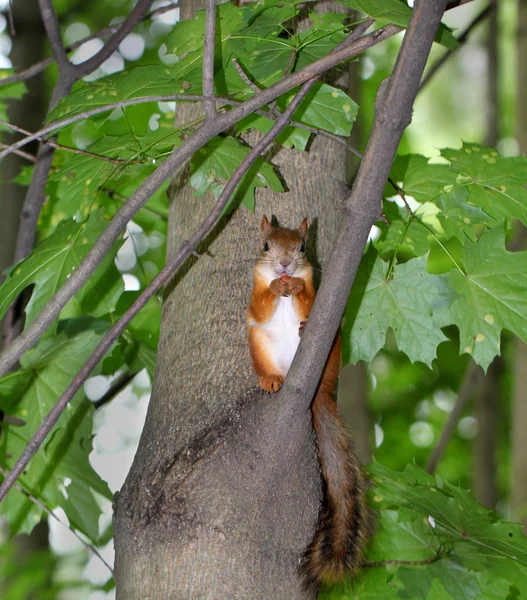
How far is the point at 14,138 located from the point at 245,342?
1.79 metres

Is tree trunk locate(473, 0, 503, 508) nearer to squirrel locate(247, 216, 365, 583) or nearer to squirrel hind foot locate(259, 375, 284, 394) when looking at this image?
squirrel locate(247, 216, 365, 583)

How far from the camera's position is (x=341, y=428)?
1.66m

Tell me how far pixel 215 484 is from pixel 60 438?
78 centimetres

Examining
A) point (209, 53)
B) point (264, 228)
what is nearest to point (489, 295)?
point (264, 228)

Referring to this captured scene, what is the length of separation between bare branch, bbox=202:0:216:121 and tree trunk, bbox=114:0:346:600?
0.54 m

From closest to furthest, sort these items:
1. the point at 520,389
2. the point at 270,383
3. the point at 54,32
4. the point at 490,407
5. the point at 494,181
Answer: the point at 270,383 → the point at 494,181 → the point at 54,32 → the point at 520,389 → the point at 490,407

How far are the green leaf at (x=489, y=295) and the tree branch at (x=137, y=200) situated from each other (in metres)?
0.59

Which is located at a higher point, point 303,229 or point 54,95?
point 54,95

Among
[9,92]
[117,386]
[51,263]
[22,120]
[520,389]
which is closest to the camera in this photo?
[51,263]

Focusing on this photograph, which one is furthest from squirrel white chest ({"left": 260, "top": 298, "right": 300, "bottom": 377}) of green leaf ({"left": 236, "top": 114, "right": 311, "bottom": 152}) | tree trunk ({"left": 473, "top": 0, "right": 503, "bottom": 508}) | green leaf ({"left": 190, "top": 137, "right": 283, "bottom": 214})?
tree trunk ({"left": 473, "top": 0, "right": 503, "bottom": 508})

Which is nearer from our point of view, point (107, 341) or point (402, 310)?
point (107, 341)

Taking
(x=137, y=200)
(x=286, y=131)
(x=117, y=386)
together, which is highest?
(x=137, y=200)

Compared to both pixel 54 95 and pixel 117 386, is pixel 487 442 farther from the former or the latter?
pixel 54 95

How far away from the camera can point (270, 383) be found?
5.02 feet
